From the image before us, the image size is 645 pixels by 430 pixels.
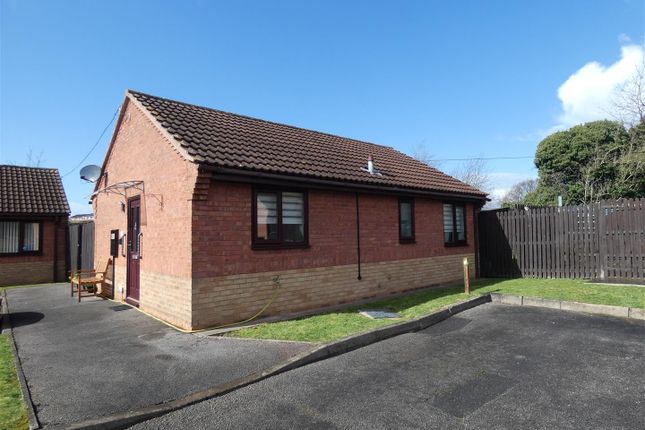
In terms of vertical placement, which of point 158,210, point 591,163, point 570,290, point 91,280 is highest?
point 591,163

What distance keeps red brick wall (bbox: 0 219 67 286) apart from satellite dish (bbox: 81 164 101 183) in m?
4.50

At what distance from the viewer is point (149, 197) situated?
30.2 feet

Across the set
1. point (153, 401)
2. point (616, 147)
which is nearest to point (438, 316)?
Answer: point (153, 401)

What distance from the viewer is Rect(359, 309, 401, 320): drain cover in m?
8.02

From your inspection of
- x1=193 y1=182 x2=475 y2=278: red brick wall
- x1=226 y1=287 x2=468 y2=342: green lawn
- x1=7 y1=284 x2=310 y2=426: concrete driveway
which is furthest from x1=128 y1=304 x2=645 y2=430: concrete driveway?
x1=193 y1=182 x2=475 y2=278: red brick wall

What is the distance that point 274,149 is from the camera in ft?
32.1

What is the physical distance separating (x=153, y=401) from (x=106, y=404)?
459 mm

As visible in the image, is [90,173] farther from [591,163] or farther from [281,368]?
[591,163]

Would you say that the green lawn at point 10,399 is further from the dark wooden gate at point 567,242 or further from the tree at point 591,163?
the tree at point 591,163

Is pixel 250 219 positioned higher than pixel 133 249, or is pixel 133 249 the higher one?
pixel 250 219

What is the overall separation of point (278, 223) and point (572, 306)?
6.57m

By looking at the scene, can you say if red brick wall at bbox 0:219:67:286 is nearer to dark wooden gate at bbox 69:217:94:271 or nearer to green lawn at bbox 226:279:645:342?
dark wooden gate at bbox 69:217:94:271

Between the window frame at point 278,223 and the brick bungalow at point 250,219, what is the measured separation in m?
0.02

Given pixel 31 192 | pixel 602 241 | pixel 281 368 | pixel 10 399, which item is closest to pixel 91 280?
pixel 10 399
